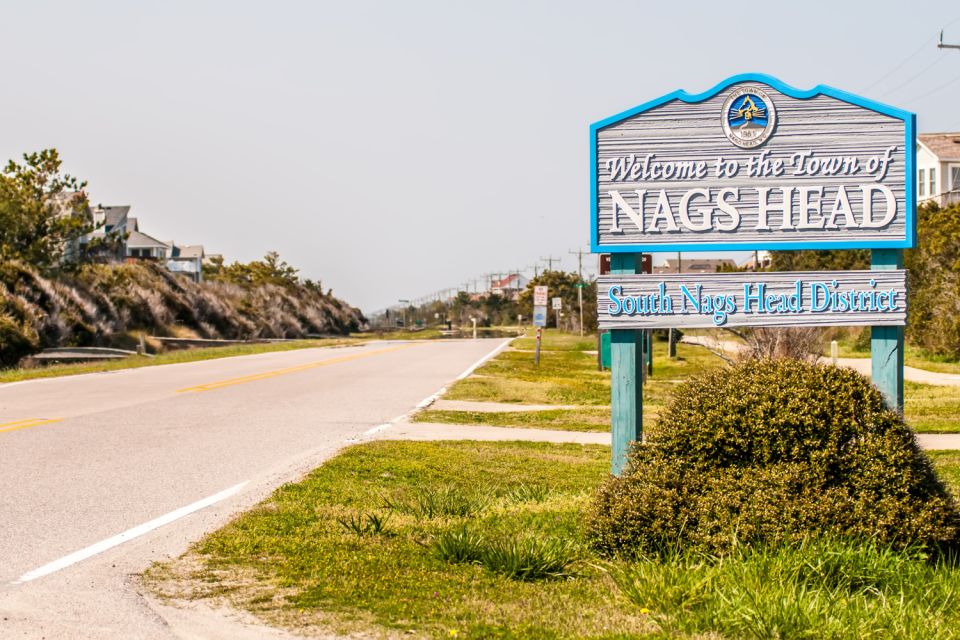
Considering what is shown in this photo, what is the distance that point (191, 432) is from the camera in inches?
583

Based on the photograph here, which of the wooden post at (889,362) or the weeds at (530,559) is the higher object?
the wooden post at (889,362)

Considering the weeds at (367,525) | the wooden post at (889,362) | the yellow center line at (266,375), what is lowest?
the weeds at (367,525)

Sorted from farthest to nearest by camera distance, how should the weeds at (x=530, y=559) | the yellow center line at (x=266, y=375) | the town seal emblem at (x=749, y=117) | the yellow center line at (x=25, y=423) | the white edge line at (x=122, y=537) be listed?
the yellow center line at (x=266, y=375)
the yellow center line at (x=25, y=423)
the town seal emblem at (x=749, y=117)
the white edge line at (x=122, y=537)
the weeds at (x=530, y=559)

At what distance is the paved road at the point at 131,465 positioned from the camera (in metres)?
6.45

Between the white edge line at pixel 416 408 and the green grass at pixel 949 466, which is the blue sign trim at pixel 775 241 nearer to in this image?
the green grass at pixel 949 466

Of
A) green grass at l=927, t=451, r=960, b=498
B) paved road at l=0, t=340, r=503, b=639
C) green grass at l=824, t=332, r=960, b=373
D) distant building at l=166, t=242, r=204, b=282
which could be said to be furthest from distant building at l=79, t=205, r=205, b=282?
green grass at l=927, t=451, r=960, b=498

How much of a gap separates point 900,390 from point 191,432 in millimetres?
9511

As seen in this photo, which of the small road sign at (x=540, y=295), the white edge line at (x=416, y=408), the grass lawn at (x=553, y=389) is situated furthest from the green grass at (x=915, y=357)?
the white edge line at (x=416, y=408)

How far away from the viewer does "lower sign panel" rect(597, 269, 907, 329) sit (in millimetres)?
8250

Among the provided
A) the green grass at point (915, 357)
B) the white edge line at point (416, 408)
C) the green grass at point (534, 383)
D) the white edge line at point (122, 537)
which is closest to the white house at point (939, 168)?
the green grass at point (915, 357)

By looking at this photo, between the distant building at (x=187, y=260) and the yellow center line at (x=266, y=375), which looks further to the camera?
the distant building at (x=187, y=260)

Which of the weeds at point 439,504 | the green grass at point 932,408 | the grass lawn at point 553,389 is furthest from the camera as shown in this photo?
the grass lawn at point 553,389

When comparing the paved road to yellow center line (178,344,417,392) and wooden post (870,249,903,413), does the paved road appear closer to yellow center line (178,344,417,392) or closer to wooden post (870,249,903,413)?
yellow center line (178,344,417,392)

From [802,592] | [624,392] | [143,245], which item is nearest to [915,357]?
[624,392]
